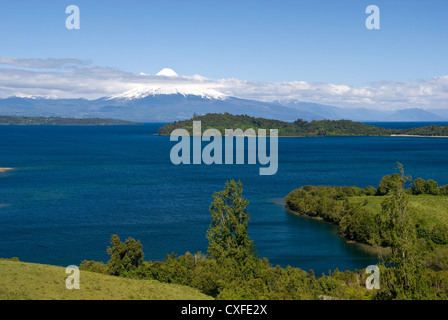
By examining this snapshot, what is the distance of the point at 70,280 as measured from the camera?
23.4m

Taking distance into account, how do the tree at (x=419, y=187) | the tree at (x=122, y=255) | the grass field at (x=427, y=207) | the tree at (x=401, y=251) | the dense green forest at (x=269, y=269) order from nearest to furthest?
the tree at (x=401, y=251), the dense green forest at (x=269, y=269), the tree at (x=122, y=255), the grass field at (x=427, y=207), the tree at (x=419, y=187)

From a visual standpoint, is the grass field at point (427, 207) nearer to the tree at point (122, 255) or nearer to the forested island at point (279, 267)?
the forested island at point (279, 267)

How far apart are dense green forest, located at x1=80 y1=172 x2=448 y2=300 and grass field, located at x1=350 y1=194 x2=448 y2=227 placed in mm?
6432

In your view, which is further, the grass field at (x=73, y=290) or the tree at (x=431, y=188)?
the tree at (x=431, y=188)

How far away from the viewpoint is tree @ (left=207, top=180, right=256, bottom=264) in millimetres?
28875

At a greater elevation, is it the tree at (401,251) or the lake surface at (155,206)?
the tree at (401,251)

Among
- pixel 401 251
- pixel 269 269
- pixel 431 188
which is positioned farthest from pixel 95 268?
pixel 431 188

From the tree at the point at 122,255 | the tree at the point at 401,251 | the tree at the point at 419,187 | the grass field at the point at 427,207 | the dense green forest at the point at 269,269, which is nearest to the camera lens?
the tree at the point at 401,251

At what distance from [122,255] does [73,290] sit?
7839 millimetres

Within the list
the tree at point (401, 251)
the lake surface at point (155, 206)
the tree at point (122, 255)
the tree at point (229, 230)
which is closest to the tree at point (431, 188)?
the lake surface at point (155, 206)

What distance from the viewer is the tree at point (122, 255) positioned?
29.7 m

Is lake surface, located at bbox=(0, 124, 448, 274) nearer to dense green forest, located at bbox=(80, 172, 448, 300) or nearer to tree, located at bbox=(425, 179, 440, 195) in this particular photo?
dense green forest, located at bbox=(80, 172, 448, 300)

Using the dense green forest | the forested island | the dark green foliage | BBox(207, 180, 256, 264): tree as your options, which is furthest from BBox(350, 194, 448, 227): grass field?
the dark green foliage

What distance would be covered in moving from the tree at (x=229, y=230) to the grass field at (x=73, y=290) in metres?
3.40
